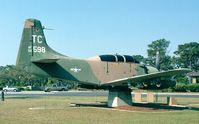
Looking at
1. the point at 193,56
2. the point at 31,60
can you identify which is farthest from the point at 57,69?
the point at 193,56

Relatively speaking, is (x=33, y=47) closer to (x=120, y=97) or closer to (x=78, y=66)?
(x=78, y=66)

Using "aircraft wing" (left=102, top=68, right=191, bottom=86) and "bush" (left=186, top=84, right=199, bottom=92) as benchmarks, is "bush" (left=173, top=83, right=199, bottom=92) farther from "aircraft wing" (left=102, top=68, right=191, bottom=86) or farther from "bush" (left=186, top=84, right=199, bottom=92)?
"aircraft wing" (left=102, top=68, right=191, bottom=86)

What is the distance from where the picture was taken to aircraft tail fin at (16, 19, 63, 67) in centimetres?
2650

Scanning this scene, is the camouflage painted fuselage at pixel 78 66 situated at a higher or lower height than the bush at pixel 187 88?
higher

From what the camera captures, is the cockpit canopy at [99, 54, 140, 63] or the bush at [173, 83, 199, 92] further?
the bush at [173, 83, 199, 92]

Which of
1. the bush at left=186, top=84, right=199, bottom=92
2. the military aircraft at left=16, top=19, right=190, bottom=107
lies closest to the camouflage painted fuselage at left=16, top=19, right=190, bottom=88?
the military aircraft at left=16, top=19, right=190, bottom=107

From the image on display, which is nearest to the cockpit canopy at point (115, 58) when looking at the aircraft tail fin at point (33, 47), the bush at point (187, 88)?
the aircraft tail fin at point (33, 47)

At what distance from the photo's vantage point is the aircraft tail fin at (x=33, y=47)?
26500mm

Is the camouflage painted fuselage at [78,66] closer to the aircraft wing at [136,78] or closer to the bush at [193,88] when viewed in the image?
the aircraft wing at [136,78]

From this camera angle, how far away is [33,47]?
27.0 m

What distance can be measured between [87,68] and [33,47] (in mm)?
4113

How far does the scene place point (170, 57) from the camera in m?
154

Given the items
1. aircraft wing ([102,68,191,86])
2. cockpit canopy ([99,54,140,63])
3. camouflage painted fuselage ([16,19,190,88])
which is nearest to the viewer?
aircraft wing ([102,68,191,86])

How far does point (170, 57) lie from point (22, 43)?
13197 centimetres
